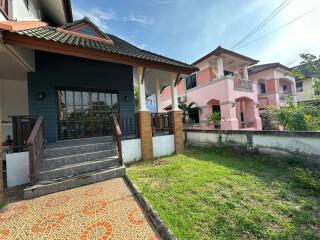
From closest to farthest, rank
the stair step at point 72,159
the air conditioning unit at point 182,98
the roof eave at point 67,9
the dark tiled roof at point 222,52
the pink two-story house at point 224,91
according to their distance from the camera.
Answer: the stair step at point 72,159 → the roof eave at point 67,9 → the dark tiled roof at point 222,52 → the pink two-story house at point 224,91 → the air conditioning unit at point 182,98

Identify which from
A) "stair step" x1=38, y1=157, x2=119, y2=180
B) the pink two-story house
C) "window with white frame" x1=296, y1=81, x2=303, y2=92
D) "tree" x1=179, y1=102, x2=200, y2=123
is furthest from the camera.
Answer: "window with white frame" x1=296, y1=81, x2=303, y2=92

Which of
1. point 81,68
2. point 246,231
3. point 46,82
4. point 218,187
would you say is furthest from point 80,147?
point 246,231

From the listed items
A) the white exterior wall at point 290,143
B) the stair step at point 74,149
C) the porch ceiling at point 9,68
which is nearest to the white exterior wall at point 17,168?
the stair step at point 74,149

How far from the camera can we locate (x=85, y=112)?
6906mm

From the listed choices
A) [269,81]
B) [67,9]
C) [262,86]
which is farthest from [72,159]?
[262,86]

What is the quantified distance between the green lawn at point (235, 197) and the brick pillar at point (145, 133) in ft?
2.66

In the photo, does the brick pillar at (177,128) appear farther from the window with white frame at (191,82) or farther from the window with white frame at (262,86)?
the window with white frame at (262,86)

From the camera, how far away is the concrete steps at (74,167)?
3.97 meters

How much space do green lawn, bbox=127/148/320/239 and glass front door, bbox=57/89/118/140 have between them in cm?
258

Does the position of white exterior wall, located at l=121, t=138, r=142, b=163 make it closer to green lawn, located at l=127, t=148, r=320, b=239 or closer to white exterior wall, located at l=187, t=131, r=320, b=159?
green lawn, located at l=127, t=148, r=320, b=239

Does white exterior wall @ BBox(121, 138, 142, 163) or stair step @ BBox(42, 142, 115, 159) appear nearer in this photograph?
stair step @ BBox(42, 142, 115, 159)

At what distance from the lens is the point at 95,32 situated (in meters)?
7.14

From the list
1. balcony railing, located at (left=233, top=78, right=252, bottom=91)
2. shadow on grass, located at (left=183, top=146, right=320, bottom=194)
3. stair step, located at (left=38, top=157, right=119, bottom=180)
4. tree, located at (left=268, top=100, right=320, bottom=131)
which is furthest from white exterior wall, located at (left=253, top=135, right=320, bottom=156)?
balcony railing, located at (left=233, top=78, right=252, bottom=91)

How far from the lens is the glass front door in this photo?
6480mm
